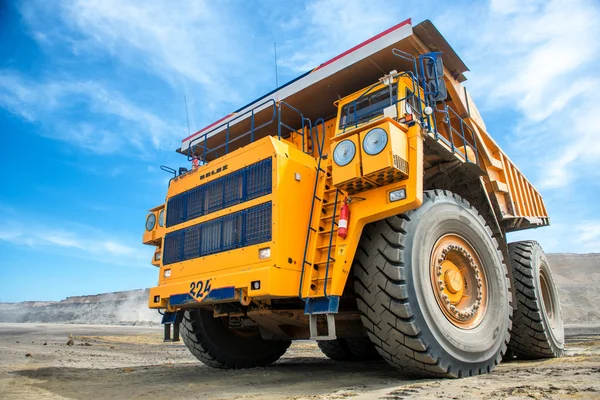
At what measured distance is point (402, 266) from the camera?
4.56 m

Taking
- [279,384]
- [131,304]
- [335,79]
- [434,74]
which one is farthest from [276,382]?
[131,304]

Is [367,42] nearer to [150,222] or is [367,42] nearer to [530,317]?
[150,222]

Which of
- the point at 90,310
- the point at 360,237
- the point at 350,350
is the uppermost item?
the point at 90,310

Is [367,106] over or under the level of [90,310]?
under

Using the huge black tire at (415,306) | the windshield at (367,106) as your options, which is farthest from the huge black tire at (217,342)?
the windshield at (367,106)

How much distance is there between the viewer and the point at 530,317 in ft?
23.6

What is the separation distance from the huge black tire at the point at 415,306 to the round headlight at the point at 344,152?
0.79 m

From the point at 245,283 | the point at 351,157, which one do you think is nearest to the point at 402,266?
the point at 351,157

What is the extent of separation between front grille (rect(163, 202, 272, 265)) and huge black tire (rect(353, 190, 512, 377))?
1.17 meters

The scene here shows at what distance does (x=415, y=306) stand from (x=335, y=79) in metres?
3.72

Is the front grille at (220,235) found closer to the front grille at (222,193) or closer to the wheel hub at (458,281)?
the front grille at (222,193)

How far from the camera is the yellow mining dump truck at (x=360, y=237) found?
4684 millimetres

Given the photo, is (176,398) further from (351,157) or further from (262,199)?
(351,157)

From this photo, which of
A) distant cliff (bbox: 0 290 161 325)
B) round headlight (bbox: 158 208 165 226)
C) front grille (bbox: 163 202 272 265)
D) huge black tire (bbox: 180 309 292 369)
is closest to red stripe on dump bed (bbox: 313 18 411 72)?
front grille (bbox: 163 202 272 265)
